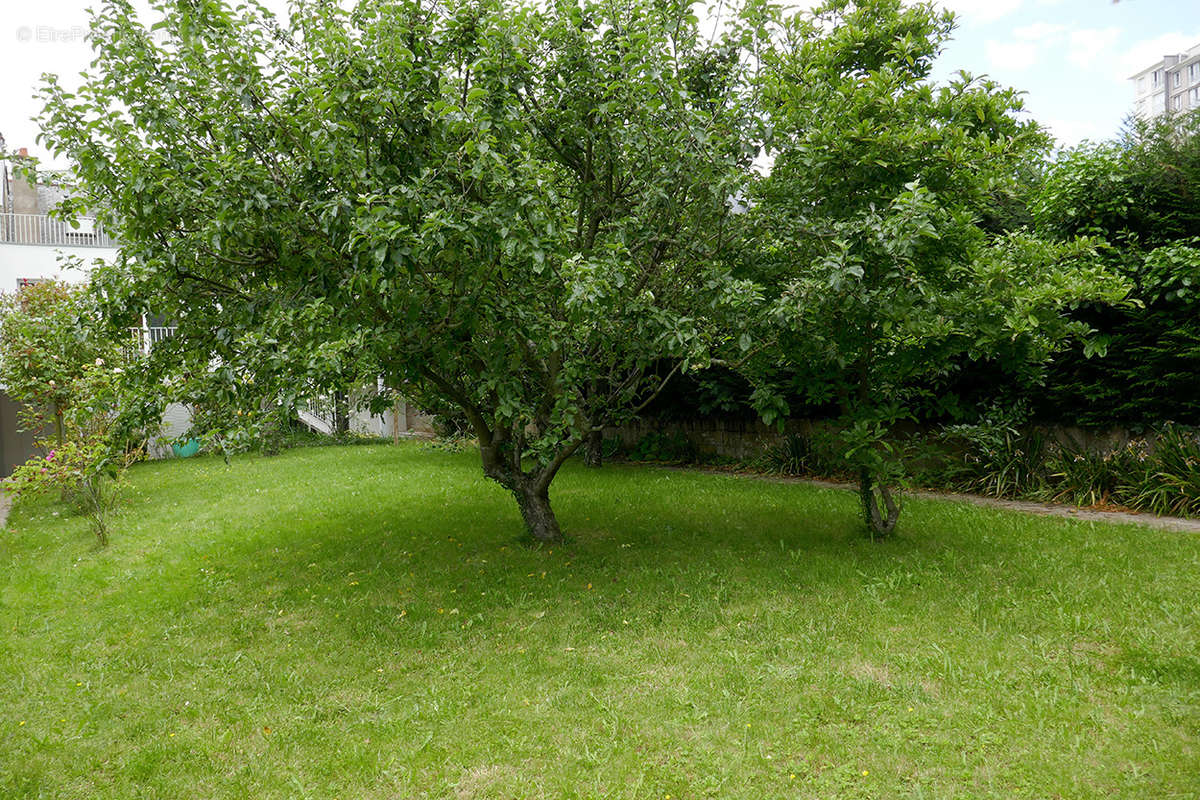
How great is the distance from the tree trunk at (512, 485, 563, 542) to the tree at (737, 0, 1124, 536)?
228 cm

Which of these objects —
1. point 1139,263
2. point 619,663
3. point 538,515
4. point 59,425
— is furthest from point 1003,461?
point 59,425

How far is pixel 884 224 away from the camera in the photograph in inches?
186

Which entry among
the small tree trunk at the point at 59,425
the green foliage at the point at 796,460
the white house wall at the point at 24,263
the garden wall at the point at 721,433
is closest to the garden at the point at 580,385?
the green foliage at the point at 796,460

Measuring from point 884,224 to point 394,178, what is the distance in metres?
3.23

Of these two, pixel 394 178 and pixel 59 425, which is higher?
pixel 394 178

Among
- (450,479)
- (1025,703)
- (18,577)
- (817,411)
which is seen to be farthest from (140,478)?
(1025,703)

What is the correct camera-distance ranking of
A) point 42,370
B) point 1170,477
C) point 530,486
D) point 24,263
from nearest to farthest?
1. point 530,486
2. point 1170,477
3. point 42,370
4. point 24,263

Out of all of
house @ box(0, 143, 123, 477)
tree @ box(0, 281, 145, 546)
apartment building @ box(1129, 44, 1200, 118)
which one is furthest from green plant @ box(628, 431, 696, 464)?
house @ box(0, 143, 123, 477)

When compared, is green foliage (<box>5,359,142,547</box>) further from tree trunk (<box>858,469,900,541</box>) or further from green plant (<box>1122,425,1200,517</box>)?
green plant (<box>1122,425,1200,517</box>)

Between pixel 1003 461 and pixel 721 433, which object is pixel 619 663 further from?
pixel 721 433

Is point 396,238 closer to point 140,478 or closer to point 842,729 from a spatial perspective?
point 842,729

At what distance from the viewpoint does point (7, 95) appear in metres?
4.95

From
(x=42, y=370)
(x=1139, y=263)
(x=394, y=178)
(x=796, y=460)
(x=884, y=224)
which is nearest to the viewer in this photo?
(x=884, y=224)

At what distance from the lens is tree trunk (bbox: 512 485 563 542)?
675 cm
